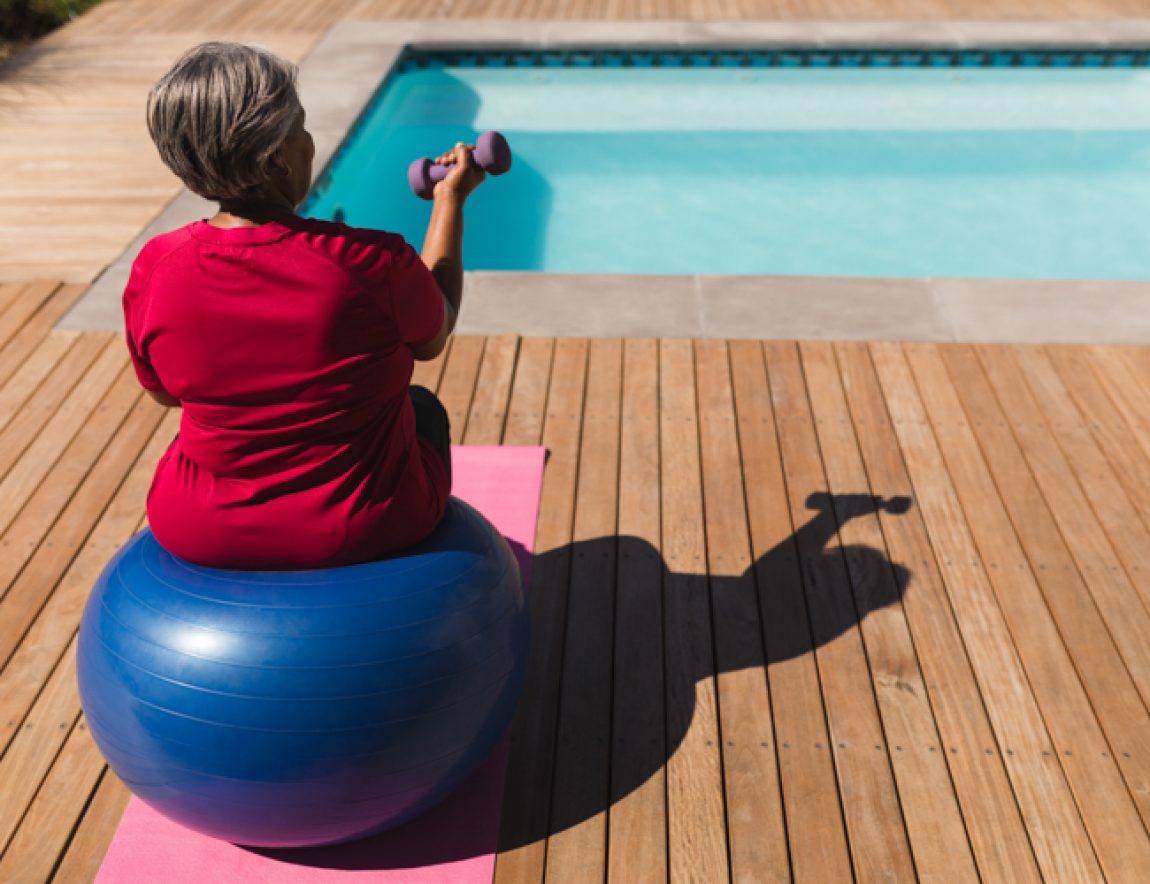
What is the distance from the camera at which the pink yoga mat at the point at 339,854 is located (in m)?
2.02

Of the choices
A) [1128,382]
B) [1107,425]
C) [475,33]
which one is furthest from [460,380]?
[475,33]

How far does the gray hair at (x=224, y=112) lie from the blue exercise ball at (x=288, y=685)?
694 mm

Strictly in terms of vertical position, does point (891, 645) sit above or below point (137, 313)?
below

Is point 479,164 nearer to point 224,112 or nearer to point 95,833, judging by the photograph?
point 224,112

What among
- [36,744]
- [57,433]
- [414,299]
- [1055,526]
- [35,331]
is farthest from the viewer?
[35,331]

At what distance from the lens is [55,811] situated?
7.07ft

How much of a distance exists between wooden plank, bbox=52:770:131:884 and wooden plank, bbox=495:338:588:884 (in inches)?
30.3

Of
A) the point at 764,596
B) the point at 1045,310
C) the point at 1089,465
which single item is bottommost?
the point at 1045,310

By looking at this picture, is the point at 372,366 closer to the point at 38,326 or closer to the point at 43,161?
the point at 38,326

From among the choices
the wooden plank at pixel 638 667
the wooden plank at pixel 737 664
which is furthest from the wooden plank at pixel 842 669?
the wooden plank at pixel 638 667

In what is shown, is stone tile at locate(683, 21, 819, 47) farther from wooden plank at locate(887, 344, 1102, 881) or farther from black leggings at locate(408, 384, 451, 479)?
black leggings at locate(408, 384, 451, 479)

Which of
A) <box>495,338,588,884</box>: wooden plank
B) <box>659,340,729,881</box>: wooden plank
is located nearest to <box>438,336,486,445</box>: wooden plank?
<box>495,338,588,884</box>: wooden plank

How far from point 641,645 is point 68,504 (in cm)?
166

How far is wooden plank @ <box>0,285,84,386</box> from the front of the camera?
11.9 feet
